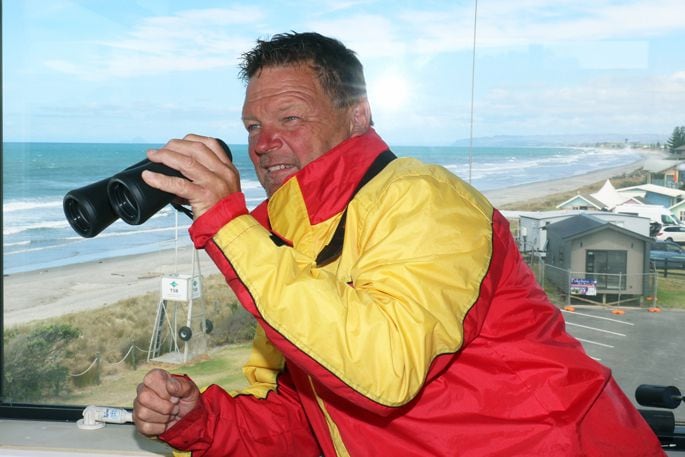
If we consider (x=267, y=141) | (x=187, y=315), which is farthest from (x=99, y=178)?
(x=267, y=141)

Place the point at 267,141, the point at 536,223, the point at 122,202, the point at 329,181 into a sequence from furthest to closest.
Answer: the point at 536,223 < the point at 267,141 < the point at 329,181 < the point at 122,202

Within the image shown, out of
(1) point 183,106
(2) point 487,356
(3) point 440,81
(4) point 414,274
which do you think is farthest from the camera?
(1) point 183,106

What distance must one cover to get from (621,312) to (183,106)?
130cm

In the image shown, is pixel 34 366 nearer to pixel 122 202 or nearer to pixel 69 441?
pixel 69 441

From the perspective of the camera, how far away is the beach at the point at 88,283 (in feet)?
6.98

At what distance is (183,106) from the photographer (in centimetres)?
212

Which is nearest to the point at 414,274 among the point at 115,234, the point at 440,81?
the point at 440,81

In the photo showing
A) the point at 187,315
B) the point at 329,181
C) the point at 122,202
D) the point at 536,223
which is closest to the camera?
the point at 122,202

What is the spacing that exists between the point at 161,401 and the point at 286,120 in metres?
0.44

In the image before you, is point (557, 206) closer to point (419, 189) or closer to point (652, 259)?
point (652, 259)

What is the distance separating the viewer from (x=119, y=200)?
0.90m

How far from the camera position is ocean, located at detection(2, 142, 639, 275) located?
1975mm

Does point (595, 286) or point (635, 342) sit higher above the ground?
point (595, 286)

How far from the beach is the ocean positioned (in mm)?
24
